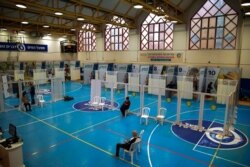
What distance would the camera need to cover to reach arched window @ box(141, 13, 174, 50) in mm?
20906

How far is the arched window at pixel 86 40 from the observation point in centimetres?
2877

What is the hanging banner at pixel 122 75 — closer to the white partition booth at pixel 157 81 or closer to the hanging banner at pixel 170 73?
the white partition booth at pixel 157 81

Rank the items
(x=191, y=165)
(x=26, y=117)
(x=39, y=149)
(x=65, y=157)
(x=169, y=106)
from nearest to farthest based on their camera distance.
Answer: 1. (x=191, y=165)
2. (x=65, y=157)
3. (x=39, y=149)
4. (x=26, y=117)
5. (x=169, y=106)

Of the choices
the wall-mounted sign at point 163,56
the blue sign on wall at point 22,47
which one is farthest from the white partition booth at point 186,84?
the blue sign on wall at point 22,47

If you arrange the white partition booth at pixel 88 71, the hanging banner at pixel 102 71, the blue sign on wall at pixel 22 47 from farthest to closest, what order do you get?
the white partition booth at pixel 88 71, the blue sign on wall at pixel 22 47, the hanging banner at pixel 102 71

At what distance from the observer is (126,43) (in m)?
24.7

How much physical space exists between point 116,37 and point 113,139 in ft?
62.8

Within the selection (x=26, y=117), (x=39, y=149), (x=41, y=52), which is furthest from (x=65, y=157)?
(x=41, y=52)

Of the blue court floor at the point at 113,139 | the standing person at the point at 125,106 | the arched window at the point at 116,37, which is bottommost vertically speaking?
the blue court floor at the point at 113,139

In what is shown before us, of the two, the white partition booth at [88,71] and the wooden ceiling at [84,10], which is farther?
the white partition booth at [88,71]

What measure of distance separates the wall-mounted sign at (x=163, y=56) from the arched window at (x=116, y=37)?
342cm

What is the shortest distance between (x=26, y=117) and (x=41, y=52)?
19131mm

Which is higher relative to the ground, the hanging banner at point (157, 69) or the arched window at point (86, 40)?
the arched window at point (86, 40)

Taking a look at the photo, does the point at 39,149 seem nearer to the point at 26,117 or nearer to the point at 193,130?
the point at 26,117
